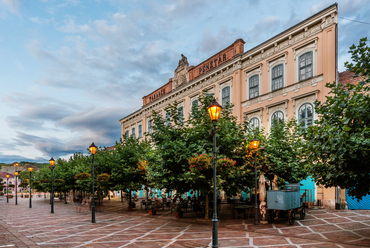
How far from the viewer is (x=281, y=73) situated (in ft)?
79.4

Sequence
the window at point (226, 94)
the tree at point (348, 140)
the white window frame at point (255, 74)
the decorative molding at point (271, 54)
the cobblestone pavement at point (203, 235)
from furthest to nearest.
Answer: the window at point (226, 94) < the white window frame at point (255, 74) < the decorative molding at point (271, 54) < the cobblestone pavement at point (203, 235) < the tree at point (348, 140)

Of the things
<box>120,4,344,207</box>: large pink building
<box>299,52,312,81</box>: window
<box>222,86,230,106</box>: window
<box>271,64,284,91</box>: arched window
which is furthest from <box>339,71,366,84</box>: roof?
<box>222,86,230,106</box>: window

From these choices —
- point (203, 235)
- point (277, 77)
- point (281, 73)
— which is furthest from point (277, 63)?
point (203, 235)

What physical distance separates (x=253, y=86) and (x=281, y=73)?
320 cm

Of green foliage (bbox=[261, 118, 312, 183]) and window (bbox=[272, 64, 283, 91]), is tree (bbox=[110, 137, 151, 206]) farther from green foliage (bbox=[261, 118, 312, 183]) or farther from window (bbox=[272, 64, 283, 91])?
window (bbox=[272, 64, 283, 91])

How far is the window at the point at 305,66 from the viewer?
22.0 meters

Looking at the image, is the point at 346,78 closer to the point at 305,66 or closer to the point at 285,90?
the point at 305,66

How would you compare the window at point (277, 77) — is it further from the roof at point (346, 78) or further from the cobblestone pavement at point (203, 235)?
the cobblestone pavement at point (203, 235)

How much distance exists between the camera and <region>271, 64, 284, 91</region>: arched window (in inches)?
953

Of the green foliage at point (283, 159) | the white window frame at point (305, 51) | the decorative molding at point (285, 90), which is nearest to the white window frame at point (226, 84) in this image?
the decorative molding at point (285, 90)

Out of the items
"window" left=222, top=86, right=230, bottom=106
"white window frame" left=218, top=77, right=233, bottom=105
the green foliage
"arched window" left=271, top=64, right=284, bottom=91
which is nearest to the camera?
the green foliage

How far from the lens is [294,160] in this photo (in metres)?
17.9

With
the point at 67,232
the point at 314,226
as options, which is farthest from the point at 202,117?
the point at 67,232

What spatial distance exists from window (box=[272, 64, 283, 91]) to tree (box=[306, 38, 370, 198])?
544 inches
